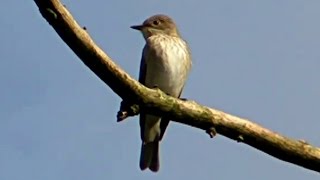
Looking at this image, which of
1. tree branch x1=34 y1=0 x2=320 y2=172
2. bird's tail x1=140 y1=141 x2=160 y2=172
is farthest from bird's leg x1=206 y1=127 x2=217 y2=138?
bird's tail x1=140 y1=141 x2=160 y2=172

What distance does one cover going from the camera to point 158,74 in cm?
998

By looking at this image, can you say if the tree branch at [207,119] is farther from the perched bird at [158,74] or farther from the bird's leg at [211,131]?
the perched bird at [158,74]

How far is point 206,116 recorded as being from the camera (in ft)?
17.6

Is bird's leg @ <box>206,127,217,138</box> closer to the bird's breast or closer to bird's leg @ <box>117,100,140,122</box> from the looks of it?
bird's leg @ <box>117,100,140,122</box>

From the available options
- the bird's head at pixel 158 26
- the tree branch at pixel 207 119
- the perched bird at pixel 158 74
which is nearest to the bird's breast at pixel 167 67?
the perched bird at pixel 158 74

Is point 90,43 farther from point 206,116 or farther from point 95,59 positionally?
point 206,116

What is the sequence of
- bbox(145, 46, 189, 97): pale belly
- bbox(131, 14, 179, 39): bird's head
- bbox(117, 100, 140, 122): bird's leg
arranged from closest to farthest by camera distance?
bbox(117, 100, 140, 122): bird's leg
bbox(145, 46, 189, 97): pale belly
bbox(131, 14, 179, 39): bird's head

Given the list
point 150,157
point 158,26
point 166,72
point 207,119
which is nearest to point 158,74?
point 166,72

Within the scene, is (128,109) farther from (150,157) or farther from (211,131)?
(150,157)

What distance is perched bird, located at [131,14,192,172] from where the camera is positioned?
9.98m

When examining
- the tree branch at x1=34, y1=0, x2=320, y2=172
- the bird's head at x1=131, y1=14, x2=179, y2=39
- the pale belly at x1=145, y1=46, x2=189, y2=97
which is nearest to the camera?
the tree branch at x1=34, y1=0, x2=320, y2=172

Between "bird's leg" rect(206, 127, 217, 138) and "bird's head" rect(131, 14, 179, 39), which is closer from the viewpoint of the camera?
"bird's leg" rect(206, 127, 217, 138)

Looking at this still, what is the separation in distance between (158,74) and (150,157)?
1.08m

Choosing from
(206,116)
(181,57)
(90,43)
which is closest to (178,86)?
(181,57)
